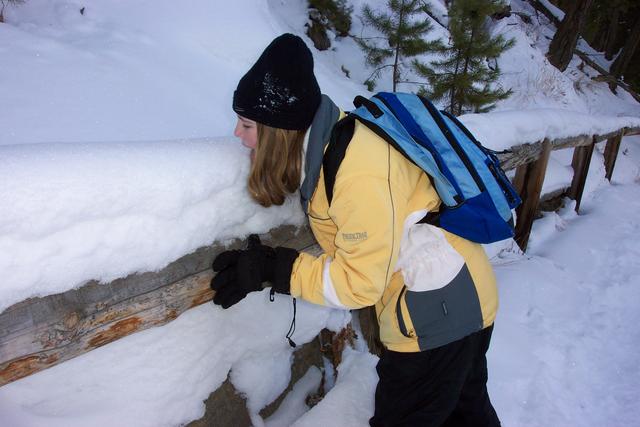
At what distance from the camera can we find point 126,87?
4547 mm

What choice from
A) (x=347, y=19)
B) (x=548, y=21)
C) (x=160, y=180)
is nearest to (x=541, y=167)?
(x=160, y=180)

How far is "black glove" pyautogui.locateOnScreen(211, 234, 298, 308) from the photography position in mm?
1581

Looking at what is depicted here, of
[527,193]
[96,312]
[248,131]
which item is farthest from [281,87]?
[527,193]

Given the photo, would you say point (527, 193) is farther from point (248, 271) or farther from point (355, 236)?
point (248, 271)

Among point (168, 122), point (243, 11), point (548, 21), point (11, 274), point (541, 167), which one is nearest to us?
point (11, 274)

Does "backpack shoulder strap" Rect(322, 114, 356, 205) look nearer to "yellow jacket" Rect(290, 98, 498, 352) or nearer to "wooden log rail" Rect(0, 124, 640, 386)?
"yellow jacket" Rect(290, 98, 498, 352)

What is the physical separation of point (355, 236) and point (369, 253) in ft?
0.25

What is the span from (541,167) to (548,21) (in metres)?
14.2

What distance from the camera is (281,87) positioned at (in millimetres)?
1524

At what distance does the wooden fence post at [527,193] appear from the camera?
502cm

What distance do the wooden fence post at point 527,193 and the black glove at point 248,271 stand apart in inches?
167

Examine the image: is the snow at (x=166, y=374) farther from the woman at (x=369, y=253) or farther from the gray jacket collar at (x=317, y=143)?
the gray jacket collar at (x=317, y=143)

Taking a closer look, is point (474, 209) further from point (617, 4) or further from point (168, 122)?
point (617, 4)

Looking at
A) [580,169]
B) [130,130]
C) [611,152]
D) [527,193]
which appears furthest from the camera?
[611,152]
